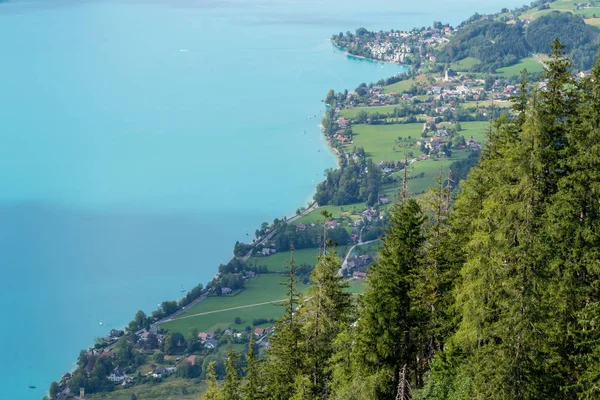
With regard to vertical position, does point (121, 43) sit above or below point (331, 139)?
above

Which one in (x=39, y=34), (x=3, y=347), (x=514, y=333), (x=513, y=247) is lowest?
(x=3, y=347)

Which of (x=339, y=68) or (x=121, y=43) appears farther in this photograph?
(x=121, y=43)

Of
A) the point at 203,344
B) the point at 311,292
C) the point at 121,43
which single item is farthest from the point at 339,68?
the point at 311,292

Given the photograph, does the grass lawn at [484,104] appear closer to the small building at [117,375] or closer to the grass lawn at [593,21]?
the grass lawn at [593,21]

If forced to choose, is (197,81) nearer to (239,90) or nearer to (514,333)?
(239,90)

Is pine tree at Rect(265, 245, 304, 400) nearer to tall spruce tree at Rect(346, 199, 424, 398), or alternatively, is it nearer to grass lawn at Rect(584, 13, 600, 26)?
tall spruce tree at Rect(346, 199, 424, 398)

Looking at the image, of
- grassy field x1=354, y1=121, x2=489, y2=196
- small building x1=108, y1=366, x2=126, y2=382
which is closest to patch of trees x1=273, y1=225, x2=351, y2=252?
grassy field x1=354, y1=121, x2=489, y2=196
